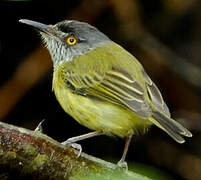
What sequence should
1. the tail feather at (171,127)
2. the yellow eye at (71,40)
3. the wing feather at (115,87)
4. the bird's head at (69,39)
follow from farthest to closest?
the yellow eye at (71,40) → the bird's head at (69,39) → the wing feather at (115,87) → the tail feather at (171,127)

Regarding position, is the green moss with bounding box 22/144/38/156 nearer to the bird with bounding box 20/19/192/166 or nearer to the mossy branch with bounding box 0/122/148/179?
the mossy branch with bounding box 0/122/148/179

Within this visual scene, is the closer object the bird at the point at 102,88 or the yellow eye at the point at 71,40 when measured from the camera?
the bird at the point at 102,88

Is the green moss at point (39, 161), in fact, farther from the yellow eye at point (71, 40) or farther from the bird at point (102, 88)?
the yellow eye at point (71, 40)

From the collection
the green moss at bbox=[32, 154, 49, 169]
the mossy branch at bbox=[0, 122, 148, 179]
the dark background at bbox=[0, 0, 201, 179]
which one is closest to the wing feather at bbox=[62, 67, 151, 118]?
the mossy branch at bbox=[0, 122, 148, 179]

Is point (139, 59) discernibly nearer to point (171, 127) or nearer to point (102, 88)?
point (102, 88)

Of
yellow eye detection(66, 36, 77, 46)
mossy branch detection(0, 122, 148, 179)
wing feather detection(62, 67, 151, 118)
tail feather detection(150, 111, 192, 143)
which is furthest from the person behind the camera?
yellow eye detection(66, 36, 77, 46)

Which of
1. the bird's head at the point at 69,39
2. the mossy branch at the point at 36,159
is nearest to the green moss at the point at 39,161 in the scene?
the mossy branch at the point at 36,159

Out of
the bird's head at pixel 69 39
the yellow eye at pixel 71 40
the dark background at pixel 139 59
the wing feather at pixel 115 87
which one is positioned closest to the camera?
the wing feather at pixel 115 87
